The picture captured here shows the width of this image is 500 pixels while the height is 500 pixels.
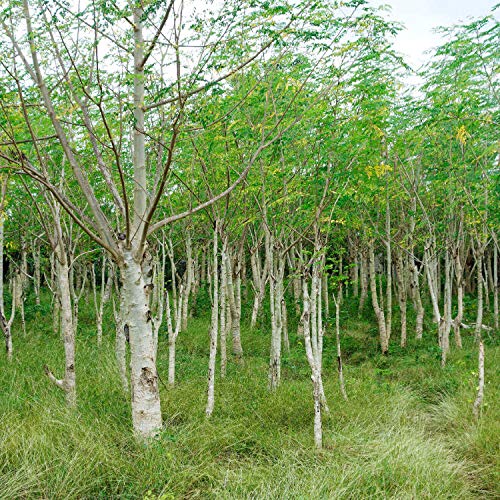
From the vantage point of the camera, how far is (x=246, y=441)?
5.66m

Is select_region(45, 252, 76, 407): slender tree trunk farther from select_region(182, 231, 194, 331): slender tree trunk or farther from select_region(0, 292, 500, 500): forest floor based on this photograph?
select_region(182, 231, 194, 331): slender tree trunk

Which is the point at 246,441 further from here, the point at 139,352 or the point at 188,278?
the point at 188,278

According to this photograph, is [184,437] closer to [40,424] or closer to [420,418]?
[40,424]

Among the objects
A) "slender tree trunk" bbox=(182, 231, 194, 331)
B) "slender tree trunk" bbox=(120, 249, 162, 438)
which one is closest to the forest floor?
"slender tree trunk" bbox=(120, 249, 162, 438)

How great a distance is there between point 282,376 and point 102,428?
513 cm

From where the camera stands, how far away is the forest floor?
14.8 ft

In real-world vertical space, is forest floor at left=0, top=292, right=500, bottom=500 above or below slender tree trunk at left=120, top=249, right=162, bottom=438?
below

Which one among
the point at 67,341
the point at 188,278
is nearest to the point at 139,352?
the point at 67,341

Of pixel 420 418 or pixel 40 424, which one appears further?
pixel 420 418

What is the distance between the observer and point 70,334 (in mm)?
6418

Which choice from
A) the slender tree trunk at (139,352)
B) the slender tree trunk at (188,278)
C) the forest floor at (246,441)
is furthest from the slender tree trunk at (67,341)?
the slender tree trunk at (188,278)

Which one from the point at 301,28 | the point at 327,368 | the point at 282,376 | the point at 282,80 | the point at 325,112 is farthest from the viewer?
the point at 327,368

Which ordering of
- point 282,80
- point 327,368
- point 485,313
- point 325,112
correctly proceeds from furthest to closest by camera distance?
1. point 485,313
2. point 327,368
3. point 325,112
4. point 282,80

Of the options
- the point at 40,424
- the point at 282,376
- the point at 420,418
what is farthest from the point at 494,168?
the point at 40,424
